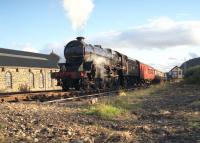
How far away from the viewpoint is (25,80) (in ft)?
183

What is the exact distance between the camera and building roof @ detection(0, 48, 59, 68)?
55381 millimetres

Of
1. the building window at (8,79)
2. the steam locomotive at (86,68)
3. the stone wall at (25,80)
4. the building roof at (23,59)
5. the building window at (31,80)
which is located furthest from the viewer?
the building window at (31,80)

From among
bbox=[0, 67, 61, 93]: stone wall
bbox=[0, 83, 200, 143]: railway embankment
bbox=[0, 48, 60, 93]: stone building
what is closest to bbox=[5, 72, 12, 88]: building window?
bbox=[0, 48, 60, 93]: stone building

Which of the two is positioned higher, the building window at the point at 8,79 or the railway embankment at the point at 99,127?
the building window at the point at 8,79

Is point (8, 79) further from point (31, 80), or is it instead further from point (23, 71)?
point (31, 80)

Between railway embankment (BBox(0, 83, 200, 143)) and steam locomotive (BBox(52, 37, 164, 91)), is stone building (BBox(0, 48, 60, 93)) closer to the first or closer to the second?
steam locomotive (BBox(52, 37, 164, 91))

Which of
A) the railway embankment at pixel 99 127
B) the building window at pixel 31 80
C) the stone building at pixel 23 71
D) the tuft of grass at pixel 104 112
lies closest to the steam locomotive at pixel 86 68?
the tuft of grass at pixel 104 112

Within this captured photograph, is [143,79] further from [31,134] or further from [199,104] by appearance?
[31,134]

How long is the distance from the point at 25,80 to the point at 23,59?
5896 mm

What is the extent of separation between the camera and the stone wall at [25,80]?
51312 mm

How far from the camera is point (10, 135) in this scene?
9094 millimetres

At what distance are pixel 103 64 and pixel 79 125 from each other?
2073cm

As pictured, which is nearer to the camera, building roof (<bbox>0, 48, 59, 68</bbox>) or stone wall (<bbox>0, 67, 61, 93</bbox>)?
stone wall (<bbox>0, 67, 61, 93</bbox>)

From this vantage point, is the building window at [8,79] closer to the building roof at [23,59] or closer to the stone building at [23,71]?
the stone building at [23,71]
